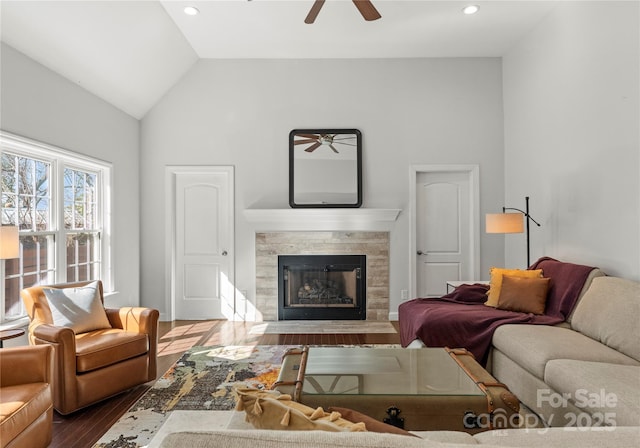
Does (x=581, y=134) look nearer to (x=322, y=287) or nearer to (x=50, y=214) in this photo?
(x=322, y=287)

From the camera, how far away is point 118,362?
285 centimetres

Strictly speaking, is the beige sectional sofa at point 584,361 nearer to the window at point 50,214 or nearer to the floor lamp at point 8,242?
the floor lamp at point 8,242

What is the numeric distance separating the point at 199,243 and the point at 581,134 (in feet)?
14.4

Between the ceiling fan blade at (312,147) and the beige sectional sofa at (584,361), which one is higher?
the ceiling fan blade at (312,147)

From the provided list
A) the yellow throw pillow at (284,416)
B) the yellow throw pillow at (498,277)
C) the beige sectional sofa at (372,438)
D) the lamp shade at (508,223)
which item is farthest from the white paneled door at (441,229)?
the yellow throw pillow at (284,416)

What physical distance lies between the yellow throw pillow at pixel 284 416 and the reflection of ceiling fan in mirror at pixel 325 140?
170 inches

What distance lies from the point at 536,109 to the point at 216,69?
3859 millimetres

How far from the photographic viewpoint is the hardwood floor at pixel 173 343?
2.41 metres

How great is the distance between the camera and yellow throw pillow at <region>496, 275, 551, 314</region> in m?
3.30

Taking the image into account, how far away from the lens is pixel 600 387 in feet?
6.34

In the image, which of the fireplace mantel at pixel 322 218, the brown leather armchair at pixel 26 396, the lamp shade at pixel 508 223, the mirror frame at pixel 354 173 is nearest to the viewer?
the brown leather armchair at pixel 26 396

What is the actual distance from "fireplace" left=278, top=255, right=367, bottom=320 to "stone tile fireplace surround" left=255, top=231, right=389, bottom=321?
0.07 metres

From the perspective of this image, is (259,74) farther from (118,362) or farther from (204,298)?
(118,362)

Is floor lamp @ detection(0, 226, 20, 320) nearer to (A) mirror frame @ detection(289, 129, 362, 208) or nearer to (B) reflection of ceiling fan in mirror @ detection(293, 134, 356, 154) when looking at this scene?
(A) mirror frame @ detection(289, 129, 362, 208)
